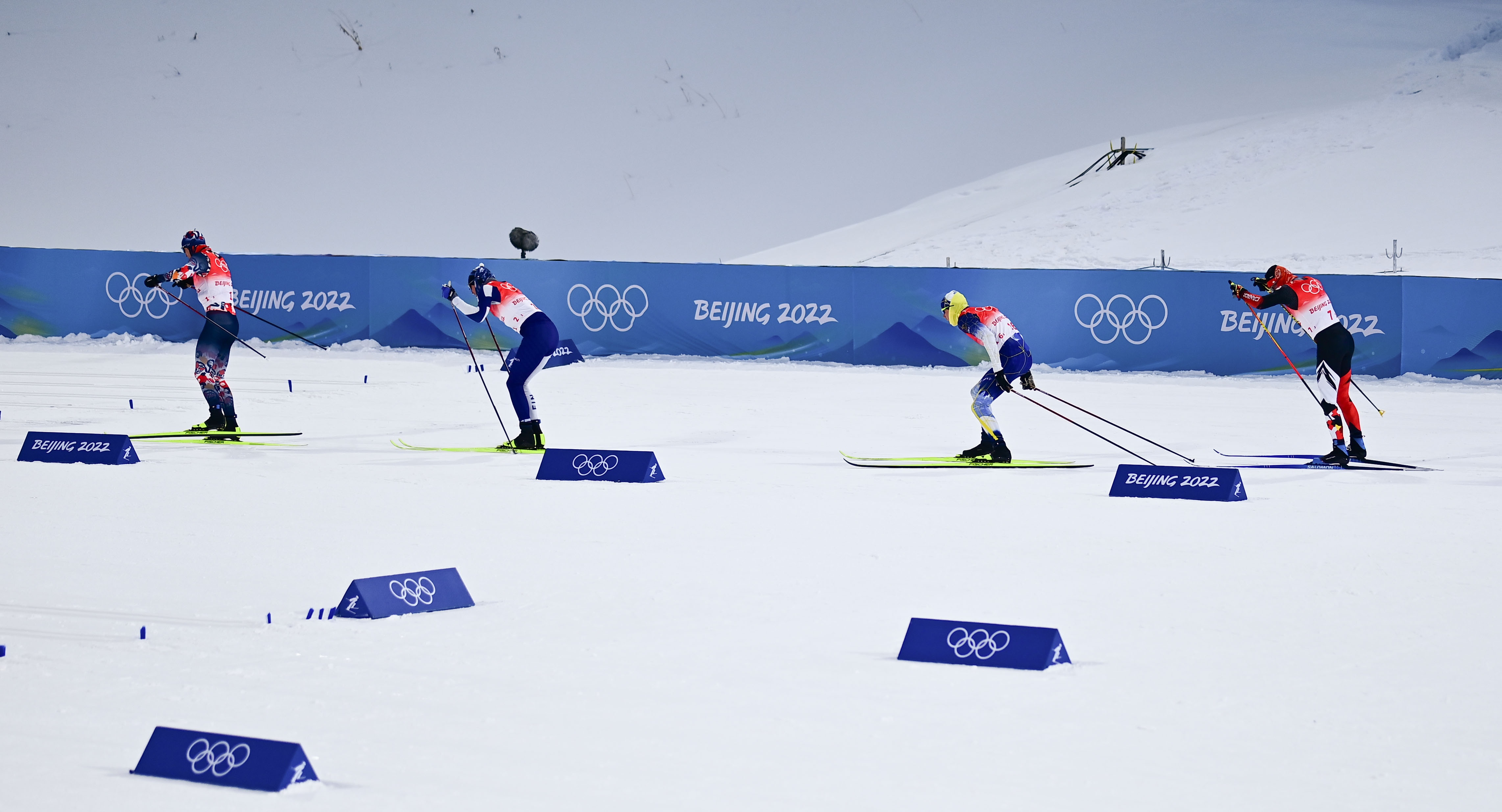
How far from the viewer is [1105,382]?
20312mm

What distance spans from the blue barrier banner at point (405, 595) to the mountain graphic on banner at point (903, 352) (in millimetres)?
16670

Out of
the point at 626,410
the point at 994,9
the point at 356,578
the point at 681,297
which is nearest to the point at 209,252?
the point at 626,410

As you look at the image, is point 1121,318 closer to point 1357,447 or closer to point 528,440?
point 1357,447

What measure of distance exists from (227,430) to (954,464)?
6.38m

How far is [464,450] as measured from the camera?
1233cm

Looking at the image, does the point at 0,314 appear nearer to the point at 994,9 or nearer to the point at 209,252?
the point at 209,252

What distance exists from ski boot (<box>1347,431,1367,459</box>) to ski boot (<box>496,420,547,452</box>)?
21.7 feet

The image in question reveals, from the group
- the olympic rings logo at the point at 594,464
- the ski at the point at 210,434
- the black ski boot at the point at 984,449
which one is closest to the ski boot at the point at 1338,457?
the black ski boot at the point at 984,449

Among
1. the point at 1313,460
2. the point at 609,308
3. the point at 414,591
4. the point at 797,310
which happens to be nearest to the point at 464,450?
the point at 414,591

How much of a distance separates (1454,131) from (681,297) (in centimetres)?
4293

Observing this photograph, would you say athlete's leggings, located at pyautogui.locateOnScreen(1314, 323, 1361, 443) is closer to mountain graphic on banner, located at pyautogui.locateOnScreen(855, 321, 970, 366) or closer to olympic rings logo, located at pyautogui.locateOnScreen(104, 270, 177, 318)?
mountain graphic on banner, located at pyautogui.locateOnScreen(855, 321, 970, 366)

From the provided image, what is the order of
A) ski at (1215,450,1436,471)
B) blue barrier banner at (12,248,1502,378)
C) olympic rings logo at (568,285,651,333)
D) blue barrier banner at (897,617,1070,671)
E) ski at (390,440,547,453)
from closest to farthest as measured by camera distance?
blue barrier banner at (897,617,1070,671), ski at (1215,450,1436,471), ski at (390,440,547,453), blue barrier banner at (12,248,1502,378), olympic rings logo at (568,285,651,333)

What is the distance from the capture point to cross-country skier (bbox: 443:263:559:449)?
12.2m

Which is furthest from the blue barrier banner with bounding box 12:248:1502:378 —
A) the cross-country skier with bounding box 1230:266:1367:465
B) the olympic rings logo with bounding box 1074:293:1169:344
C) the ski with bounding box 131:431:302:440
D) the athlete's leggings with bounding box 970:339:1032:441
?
the athlete's leggings with bounding box 970:339:1032:441
